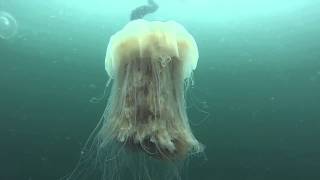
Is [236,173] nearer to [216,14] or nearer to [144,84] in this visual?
[216,14]

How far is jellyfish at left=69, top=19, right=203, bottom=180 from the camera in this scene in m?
3.92

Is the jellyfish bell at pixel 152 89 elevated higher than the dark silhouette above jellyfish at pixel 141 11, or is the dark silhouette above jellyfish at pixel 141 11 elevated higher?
the dark silhouette above jellyfish at pixel 141 11

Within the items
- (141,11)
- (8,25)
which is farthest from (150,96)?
(8,25)

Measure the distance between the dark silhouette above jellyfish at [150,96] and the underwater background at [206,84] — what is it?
4.62 m

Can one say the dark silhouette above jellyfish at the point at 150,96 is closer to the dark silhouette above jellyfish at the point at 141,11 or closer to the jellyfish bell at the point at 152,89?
the jellyfish bell at the point at 152,89

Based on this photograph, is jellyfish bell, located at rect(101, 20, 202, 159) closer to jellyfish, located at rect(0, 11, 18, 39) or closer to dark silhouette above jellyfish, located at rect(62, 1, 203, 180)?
dark silhouette above jellyfish, located at rect(62, 1, 203, 180)

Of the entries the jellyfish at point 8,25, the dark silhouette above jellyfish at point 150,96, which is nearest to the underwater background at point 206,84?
the jellyfish at point 8,25

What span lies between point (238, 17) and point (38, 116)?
4535 millimetres

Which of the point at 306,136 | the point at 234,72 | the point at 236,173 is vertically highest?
the point at 234,72

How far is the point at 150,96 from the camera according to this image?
394 centimetres

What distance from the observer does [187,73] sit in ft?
14.3

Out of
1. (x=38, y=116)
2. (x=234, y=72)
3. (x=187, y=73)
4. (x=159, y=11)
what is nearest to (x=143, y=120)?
(x=187, y=73)

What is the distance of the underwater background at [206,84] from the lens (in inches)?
356

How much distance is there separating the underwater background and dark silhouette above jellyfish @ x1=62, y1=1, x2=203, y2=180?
15.2ft
